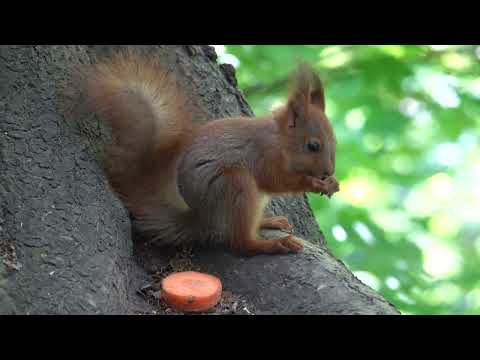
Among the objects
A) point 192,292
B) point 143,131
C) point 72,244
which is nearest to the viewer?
point 72,244

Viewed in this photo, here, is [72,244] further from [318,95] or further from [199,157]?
[318,95]

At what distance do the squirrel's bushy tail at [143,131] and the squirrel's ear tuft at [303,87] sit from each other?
0.45 meters

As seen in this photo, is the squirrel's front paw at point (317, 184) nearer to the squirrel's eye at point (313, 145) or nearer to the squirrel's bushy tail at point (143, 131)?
the squirrel's eye at point (313, 145)

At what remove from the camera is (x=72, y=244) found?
5.96 ft

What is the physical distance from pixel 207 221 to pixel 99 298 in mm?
704

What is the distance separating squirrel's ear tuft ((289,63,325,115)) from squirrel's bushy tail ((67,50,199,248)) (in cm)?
45

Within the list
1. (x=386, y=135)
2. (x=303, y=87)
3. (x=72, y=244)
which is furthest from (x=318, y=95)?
(x=72, y=244)

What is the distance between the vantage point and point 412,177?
11.9 feet

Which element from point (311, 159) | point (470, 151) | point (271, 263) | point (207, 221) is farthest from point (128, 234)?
point (470, 151)

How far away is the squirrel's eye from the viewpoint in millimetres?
2488

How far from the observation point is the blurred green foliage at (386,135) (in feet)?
9.82

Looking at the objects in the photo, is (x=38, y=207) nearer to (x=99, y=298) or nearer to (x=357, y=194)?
(x=99, y=298)

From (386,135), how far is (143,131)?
5.25ft

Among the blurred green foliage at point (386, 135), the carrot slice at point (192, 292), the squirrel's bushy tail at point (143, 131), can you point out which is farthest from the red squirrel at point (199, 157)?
the blurred green foliage at point (386, 135)
